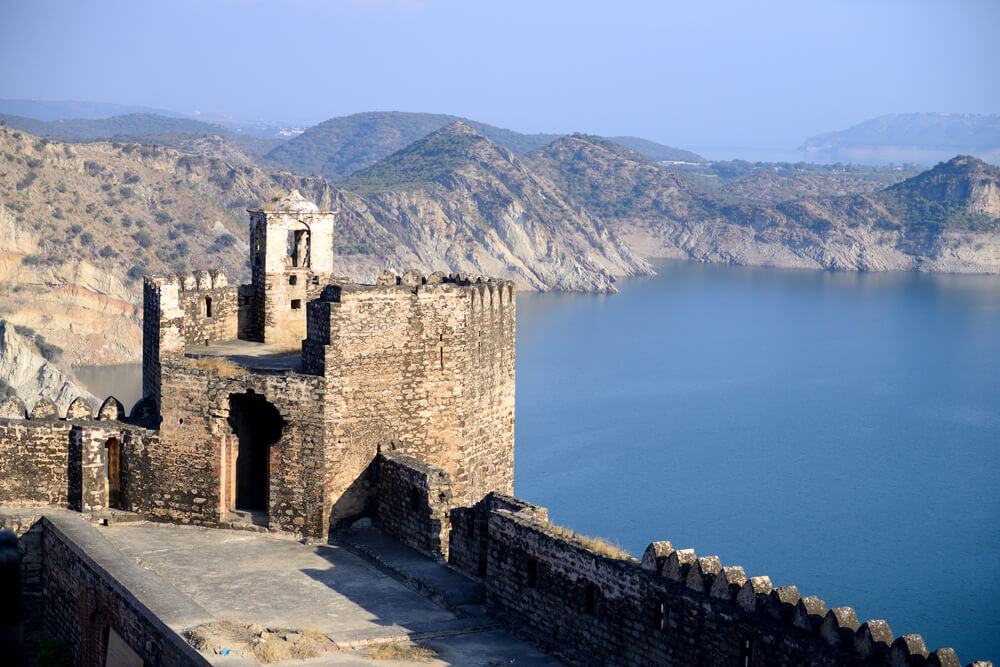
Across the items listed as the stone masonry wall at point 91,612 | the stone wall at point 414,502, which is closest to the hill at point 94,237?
the stone masonry wall at point 91,612

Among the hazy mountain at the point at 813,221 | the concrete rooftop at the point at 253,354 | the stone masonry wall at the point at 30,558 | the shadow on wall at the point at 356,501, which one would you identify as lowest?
the stone masonry wall at the point at 30,558

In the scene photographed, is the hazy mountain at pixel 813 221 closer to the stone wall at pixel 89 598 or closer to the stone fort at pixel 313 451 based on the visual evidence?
the stone fort at pixel 313 451

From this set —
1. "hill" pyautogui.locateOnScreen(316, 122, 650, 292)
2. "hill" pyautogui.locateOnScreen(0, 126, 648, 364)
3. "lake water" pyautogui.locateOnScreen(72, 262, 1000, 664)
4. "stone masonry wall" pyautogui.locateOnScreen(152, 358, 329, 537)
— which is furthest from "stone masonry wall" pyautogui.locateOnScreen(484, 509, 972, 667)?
"hill" pyautogui.locateOnScreen(316, 122, 650, 292)

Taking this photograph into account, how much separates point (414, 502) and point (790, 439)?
51445 mm

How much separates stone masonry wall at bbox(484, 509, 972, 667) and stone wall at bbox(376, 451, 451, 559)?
1.68m

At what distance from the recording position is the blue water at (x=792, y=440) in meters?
43.5

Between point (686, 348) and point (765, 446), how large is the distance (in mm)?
27317

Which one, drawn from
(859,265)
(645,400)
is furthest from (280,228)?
(859,265)

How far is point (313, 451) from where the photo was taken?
→ 14594mm

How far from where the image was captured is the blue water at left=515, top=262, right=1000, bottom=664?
143ft

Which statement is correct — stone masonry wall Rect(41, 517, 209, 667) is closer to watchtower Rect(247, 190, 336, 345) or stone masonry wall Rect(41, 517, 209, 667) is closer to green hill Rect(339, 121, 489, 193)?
watchtower Rect(247, 190, 336, 345)

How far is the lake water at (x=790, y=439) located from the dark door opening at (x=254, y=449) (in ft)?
79.7

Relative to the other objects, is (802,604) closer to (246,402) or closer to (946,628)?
(246,402)

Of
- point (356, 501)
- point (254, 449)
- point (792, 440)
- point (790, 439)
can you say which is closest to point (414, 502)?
point (356, 501)
